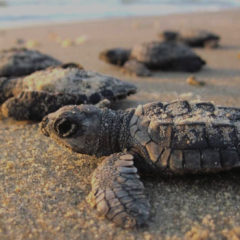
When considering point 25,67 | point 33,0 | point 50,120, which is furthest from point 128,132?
point 33,0

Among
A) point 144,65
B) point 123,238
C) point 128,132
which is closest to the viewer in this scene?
point 123,238

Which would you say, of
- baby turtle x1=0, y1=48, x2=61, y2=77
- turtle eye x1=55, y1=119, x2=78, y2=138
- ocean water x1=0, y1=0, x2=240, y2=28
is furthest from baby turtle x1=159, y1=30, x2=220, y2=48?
ocean water x1=0, y1=0, x2=240, y2=28

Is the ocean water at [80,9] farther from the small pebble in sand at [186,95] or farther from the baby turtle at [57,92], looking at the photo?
the small pebble in sand at [186,95]

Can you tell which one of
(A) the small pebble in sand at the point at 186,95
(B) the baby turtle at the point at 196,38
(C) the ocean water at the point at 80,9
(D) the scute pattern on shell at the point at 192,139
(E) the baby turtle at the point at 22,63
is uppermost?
(D) the scute pattern on shell at the point at 192,139

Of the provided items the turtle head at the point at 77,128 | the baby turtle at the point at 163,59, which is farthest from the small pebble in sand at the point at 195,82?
the turtle head at the point at 77,128

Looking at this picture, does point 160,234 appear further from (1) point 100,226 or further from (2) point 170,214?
(1) point 100,226

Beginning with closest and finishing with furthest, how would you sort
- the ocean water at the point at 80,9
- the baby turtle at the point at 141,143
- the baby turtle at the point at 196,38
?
1. the baby turtle at the point at 141,143
2. the baby turtle at the point at 196,38
3. the ocean water at the point at 80,9

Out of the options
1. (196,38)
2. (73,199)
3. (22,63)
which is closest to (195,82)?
(22,63)
